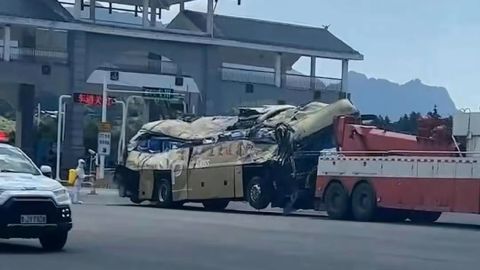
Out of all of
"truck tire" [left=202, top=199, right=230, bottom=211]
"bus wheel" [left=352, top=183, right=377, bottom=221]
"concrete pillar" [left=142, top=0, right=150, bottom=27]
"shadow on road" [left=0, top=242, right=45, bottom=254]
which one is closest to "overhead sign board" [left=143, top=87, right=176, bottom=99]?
"concrete pillar" [left=142, top=0, right=150, bottom=27]

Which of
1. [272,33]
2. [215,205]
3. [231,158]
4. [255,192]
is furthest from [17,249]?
[272,33]

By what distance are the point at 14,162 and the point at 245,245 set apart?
4.46m

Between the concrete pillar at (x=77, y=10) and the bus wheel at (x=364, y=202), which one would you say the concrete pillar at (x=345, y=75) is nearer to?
the concrete pillar at (x=77, y=10)

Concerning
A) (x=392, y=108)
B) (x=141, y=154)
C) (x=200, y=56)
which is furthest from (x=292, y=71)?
(x=141, y=154)

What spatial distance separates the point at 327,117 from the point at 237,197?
12.0 feet

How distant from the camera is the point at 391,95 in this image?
101 m

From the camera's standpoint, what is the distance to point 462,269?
17172mm

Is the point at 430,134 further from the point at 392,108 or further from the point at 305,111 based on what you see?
the point at 392,108

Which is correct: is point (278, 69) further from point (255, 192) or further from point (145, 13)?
point (255, 192)

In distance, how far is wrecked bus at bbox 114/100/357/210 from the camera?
1341 inches

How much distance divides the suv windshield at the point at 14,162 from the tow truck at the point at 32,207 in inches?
1.3

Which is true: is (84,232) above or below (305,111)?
below

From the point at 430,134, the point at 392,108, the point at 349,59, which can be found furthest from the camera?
the point at 392,108

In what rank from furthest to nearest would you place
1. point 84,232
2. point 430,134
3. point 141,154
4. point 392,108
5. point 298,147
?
point 392,108 < point 141,154 < point 298,147 < point 430,134 < point 84,232
